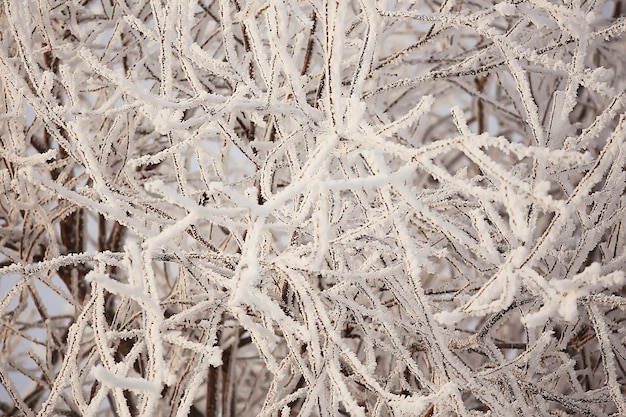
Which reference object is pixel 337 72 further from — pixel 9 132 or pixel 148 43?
pixel 9 132

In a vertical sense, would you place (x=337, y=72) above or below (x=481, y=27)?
below

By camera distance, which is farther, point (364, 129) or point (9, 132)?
point (9, 132)

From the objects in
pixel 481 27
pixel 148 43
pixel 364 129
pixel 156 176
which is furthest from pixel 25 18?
pixel 481 27

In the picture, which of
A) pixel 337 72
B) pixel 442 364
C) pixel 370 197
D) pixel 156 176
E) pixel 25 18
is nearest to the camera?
pixel 337 72

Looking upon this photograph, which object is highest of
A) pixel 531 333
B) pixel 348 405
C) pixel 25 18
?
pixel 25 18

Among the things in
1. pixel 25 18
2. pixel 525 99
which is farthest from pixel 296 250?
Answer: pixel 25 18

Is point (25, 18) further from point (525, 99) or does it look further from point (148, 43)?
point (525, 99)

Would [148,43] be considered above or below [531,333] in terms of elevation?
above

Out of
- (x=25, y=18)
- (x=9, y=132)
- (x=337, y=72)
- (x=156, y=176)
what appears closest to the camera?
(x=337, y=72)

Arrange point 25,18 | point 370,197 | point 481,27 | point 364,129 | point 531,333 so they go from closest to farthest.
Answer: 1. point 364,129
2. point 481,27
3. point 370,197
4. point 531,333
5. point 25,18
